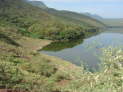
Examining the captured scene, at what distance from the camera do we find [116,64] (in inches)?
453

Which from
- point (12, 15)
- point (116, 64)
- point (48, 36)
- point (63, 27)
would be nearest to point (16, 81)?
point (116, 64)

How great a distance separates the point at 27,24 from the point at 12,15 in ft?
62.0

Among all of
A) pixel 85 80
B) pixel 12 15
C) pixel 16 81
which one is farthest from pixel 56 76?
pixel 12 15

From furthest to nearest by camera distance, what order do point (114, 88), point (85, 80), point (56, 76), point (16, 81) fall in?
point (56, 76) < point (16, 81) < point (85, 80) < point (114, 88)

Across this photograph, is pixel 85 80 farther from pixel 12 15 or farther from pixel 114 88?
pixel 12 15

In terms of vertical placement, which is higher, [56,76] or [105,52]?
[105,52]

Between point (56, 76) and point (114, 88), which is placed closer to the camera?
point (114, 88)

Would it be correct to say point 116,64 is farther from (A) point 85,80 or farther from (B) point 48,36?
(B) point 48,36

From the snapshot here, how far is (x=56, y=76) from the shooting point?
99.7ft

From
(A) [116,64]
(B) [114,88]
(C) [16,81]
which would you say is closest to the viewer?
(B) [114,88]

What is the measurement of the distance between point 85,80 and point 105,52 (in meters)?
1.99

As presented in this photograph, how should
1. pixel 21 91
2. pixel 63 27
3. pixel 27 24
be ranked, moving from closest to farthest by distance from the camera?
pixel 21 91
pixel 63 27
pixel 27 24

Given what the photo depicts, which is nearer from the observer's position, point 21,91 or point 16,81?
point 21,91

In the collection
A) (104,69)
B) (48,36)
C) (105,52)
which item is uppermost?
(105,52)
